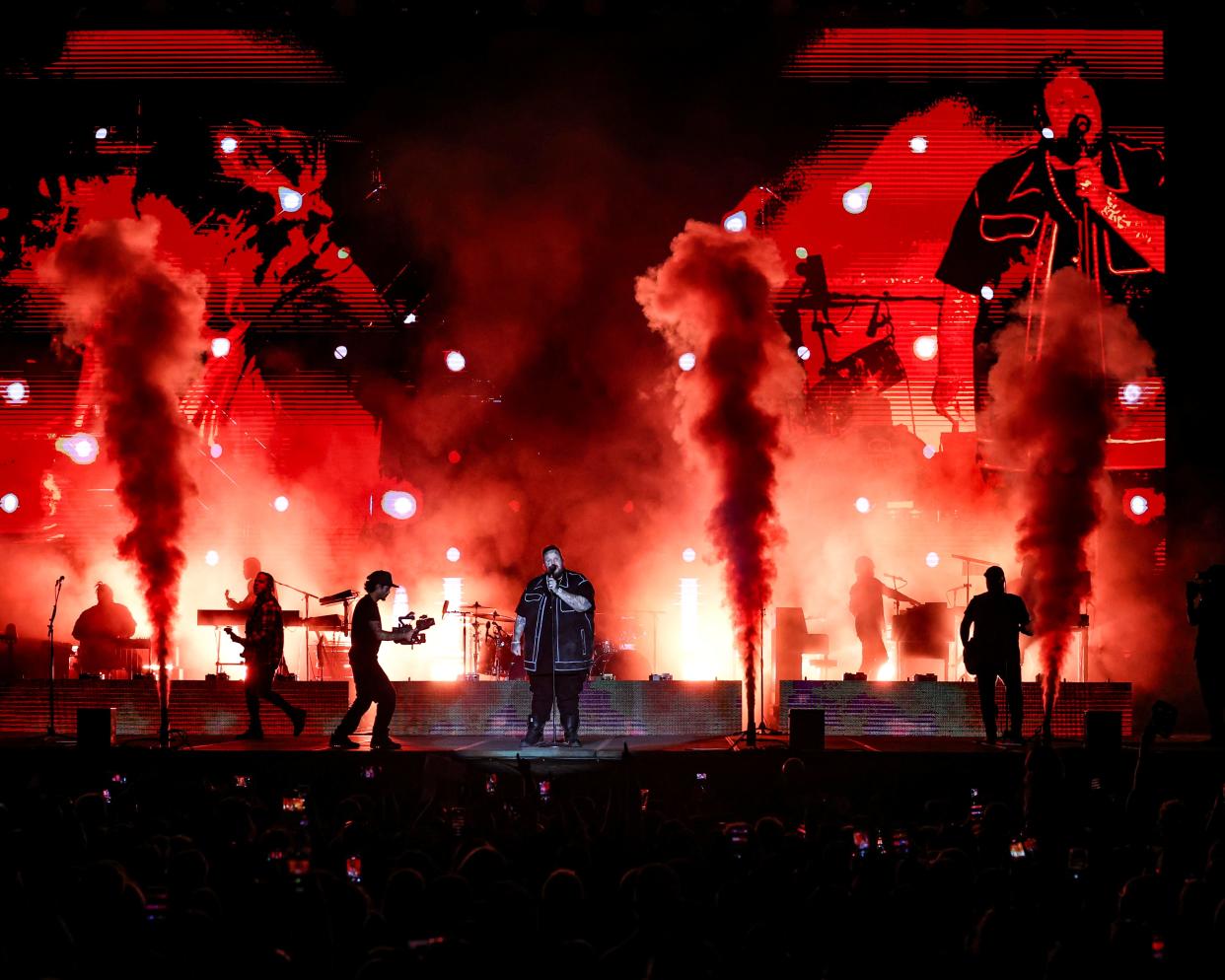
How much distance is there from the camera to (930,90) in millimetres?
15477

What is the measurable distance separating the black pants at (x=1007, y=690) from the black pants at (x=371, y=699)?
16.4 feet

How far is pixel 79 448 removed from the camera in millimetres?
16016

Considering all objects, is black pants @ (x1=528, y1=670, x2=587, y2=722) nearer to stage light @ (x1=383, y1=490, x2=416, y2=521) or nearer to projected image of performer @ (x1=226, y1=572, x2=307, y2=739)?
projected image of performer @ (x1=226, y1=572, x2=307, y2=739)

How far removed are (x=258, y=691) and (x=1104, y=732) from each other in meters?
7.02

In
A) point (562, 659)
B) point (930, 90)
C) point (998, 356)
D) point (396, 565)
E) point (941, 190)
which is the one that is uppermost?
point (930, 90)

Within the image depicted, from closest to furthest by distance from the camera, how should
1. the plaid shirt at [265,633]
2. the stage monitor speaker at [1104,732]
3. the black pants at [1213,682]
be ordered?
the stage monitor speaker at [1104,732] → the black pants at [1213,682] → the plaid shirt at [265,633]

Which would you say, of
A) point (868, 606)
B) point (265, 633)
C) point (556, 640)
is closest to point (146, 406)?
point (265, 633)

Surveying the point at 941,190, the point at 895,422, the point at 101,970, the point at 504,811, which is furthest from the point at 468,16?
the point at 101,970

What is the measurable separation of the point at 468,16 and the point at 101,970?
44.3ft

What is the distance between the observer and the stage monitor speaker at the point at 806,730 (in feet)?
31.2

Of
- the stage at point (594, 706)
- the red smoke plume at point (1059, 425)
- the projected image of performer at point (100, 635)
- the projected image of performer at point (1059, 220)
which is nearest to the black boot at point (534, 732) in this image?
the stage at point (594, 706)

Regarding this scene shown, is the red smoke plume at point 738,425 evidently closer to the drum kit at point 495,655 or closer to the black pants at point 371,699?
the black pants at point 371,699

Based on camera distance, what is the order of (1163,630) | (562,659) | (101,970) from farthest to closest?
(1163,630)
(562,659)
(101,970)

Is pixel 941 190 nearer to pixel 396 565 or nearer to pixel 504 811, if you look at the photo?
pixel 396 565
